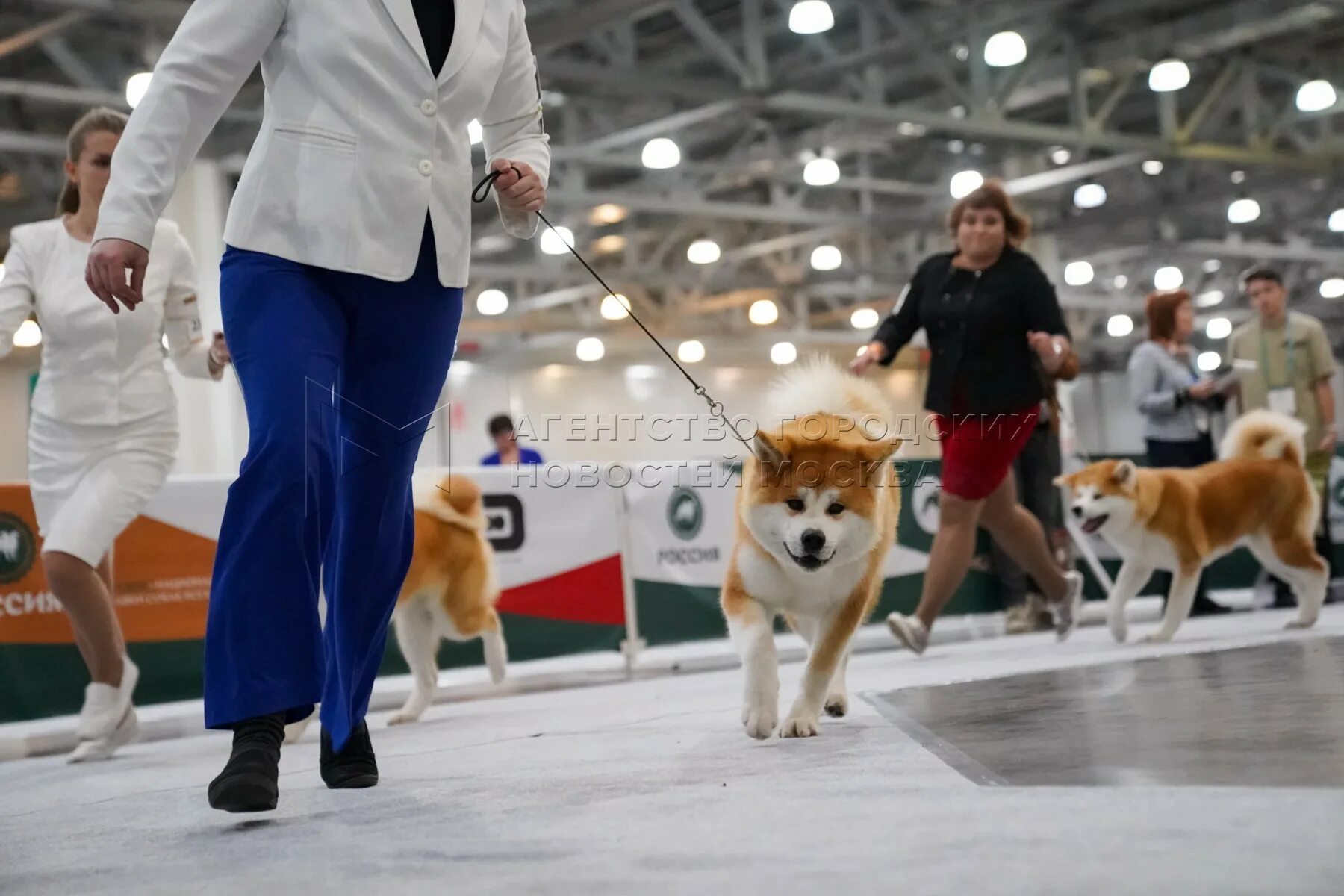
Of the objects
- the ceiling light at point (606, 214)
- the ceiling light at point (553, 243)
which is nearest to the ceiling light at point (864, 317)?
the ceiling light at point (553, 243)

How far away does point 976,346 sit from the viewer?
525 cm

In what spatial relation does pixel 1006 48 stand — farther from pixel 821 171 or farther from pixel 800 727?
pixel 800 727

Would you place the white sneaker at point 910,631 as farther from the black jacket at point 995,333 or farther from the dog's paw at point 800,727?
the dog's paw at point 800,727

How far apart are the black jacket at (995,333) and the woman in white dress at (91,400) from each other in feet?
8.50

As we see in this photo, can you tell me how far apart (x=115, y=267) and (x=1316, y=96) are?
11.0 metres

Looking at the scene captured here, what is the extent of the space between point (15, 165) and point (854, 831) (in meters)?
13.1

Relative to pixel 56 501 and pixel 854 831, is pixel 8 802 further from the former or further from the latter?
pixel 854 831

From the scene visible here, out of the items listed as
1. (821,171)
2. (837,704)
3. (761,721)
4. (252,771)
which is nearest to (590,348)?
(821,171)

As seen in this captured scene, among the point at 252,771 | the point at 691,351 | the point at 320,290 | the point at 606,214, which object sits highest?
the point at 606,214

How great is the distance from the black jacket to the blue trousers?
2.91 m

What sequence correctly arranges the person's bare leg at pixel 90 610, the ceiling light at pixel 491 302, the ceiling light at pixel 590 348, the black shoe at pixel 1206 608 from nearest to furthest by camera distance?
the person's bare leg at pixel 90 610
the black shoe at pixel 1206 608
the ceiling light at pixel 491 302
the ceiling light at pixel 590 348

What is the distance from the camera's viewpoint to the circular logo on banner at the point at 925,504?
25.1ft

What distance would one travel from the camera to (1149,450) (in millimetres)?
7488

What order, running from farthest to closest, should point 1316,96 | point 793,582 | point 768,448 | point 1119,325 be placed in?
point 1119,325 → point 1316,96 → point 793,582 → point 768,448
